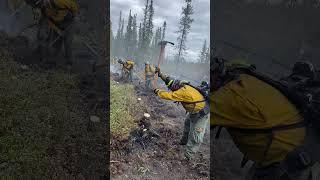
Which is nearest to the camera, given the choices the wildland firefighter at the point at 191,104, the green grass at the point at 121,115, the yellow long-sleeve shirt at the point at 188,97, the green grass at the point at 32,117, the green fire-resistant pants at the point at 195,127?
the green grass at the point at 32,117

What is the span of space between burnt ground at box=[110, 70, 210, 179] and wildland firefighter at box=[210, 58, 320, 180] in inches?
133

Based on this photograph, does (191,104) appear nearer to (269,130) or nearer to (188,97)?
(188,97)

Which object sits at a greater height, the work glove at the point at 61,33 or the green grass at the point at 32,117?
the work glove at the point at 61,33

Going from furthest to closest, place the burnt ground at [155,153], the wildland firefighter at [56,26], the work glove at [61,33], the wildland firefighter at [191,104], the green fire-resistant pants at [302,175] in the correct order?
the work glove at [61,33] < the wildland firefighter at [56,26] < the wildland firefighter at [191,104] < the burnt ground at [155,153] < the green fire-resistant pants at [302,175]

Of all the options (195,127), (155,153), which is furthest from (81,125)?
(195,127)

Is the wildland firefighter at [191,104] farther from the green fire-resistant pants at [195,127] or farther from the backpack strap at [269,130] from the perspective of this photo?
the backpack strap at [269,130]

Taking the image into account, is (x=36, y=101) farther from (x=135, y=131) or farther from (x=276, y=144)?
(x=276, y=144)

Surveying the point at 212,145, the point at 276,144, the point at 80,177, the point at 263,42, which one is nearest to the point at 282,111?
the point at 276,144

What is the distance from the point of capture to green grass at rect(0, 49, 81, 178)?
18.6ft

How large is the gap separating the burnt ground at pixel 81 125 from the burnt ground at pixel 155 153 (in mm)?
344

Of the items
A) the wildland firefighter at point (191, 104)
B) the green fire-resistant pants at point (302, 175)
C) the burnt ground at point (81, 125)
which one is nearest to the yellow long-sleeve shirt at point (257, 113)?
the green fire-resistant pants at point (302, 175)

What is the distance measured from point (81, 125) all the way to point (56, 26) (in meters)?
3.92

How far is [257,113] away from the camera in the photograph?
307cm

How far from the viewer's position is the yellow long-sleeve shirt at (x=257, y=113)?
3.03 meters
